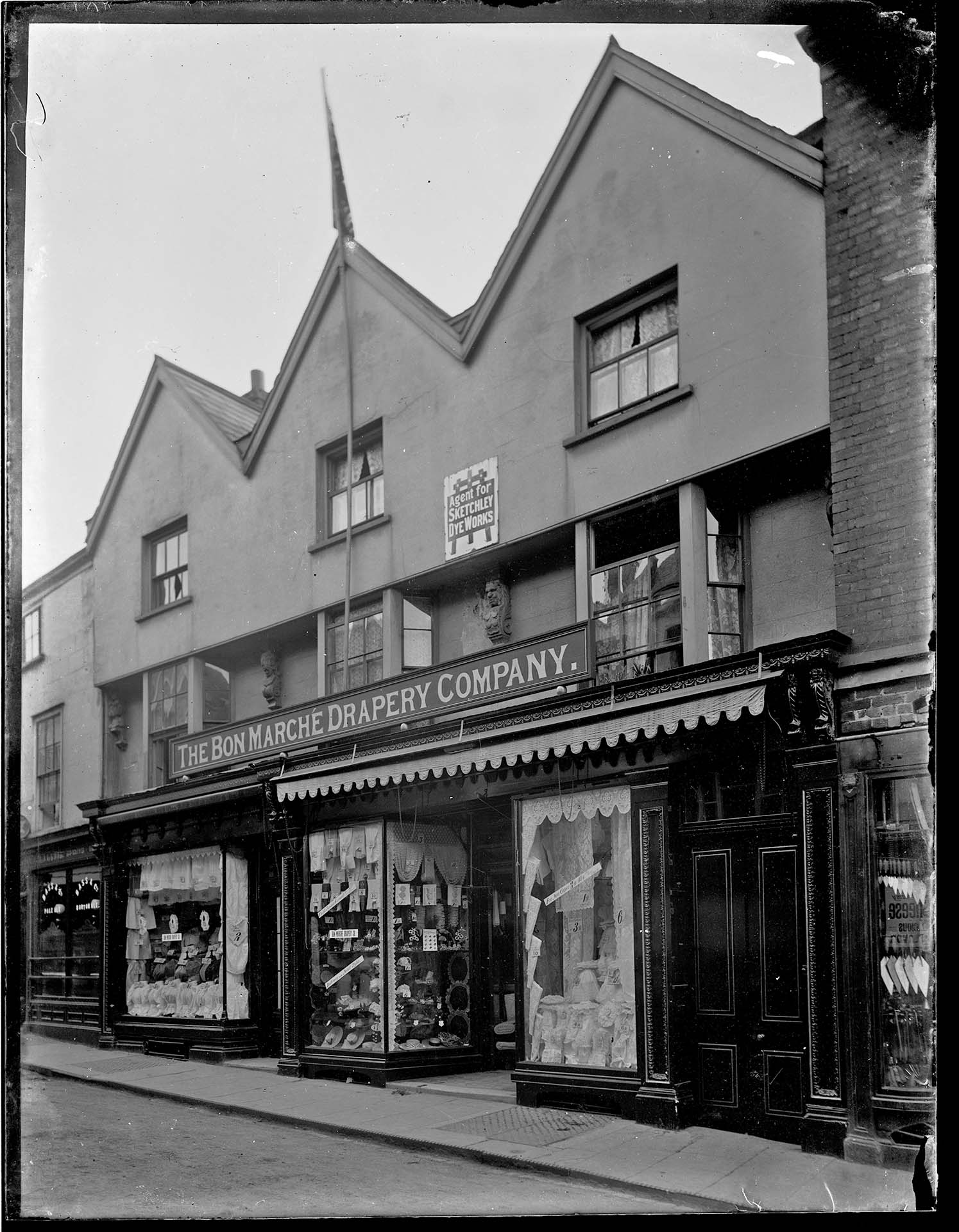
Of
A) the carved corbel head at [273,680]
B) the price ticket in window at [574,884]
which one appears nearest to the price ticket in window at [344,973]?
the price ticket in window at [574,884]

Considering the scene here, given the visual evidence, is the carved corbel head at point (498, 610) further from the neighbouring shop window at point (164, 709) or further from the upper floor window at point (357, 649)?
the neighbouring shop window at point (164, 709)

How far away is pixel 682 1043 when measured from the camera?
10531 millimetres

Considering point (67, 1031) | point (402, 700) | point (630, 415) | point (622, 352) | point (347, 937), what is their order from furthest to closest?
point (67, 1031) < point (347, 937) < point (402, 700) < point (622, 352) < point (630, 415)

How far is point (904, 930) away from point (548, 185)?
25.3 feet

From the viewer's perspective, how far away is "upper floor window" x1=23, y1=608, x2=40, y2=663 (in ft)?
32.3

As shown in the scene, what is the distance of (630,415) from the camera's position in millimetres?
11945

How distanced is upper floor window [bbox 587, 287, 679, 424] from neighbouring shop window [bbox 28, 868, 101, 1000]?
11.8 m

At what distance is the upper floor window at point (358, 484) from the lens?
48.4ft

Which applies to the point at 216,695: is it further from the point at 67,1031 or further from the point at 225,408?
the point at 67,1031

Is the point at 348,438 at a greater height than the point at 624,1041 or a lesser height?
greater

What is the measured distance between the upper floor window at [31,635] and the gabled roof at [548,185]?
17.6 ft

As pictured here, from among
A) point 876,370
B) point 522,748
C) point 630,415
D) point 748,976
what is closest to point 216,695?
point 522,748

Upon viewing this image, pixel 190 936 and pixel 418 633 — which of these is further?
pixel 190 936

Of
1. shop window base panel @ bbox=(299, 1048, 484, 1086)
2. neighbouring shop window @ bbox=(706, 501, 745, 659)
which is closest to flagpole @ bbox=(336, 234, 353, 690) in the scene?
shop window base panel @ bbox=(299, 1048, 484, 1086)
